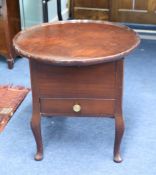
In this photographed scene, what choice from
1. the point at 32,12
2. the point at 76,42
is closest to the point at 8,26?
the point at 32,12

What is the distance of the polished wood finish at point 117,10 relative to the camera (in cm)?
324

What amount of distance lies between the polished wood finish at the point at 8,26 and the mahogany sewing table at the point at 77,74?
38.0 inches

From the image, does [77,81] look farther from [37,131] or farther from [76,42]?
[37,131]

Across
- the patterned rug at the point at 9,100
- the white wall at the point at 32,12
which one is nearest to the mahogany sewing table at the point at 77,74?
the patterned rug at the point at 9,100

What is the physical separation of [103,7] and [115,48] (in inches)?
79.7

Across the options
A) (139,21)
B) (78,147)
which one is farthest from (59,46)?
(139,21)

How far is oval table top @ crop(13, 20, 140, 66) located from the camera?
1.37 m

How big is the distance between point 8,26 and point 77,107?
4.16ft

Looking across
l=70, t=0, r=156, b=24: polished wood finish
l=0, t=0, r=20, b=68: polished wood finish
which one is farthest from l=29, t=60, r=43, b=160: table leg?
l=70, t=0, r=156, b=24: polished wood finish

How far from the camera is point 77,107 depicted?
1502 millimetres

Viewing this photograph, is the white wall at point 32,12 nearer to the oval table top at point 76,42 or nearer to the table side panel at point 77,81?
the oval table top at point 76,42

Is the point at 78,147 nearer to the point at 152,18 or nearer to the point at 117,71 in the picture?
the point at 117,71

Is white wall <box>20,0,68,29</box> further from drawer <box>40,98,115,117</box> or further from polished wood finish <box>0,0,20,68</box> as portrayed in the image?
drawer <box>40,98,115,117</box>

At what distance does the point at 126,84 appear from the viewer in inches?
93.7
